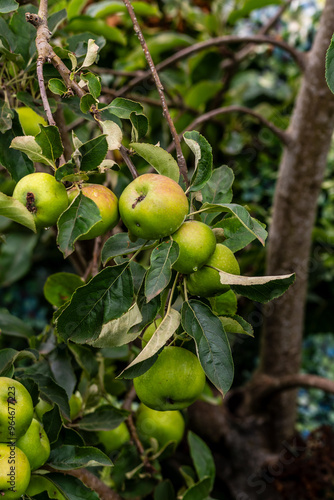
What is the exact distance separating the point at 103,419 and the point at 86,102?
0.52 meters

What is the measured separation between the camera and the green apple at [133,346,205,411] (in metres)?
0.57

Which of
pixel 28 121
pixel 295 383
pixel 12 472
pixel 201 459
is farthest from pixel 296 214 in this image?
pixel 12 472

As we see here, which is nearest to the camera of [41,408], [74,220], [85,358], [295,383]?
[74,220]

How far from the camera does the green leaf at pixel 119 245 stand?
57 cm

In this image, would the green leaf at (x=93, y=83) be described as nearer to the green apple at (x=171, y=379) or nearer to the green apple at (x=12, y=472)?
the green apple at (x=171, y=379)

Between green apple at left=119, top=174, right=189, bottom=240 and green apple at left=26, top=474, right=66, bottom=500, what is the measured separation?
0.36 meters

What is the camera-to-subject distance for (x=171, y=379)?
562 mm

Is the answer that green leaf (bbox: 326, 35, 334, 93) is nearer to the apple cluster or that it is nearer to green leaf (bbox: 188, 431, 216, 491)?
the apple cluster

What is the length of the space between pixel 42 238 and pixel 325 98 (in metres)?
0.95

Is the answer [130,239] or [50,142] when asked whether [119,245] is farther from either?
[50,142]

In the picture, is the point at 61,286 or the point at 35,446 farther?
the point at 61,286

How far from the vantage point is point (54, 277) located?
839mm

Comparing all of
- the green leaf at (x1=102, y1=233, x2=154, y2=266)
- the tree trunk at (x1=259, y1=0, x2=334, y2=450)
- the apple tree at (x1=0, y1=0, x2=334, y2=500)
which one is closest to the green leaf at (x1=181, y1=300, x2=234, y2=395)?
the apple tree at (x1=0, y1=0, x2=334, y2=500)

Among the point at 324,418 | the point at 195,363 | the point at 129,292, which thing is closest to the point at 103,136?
the point at 129,292
